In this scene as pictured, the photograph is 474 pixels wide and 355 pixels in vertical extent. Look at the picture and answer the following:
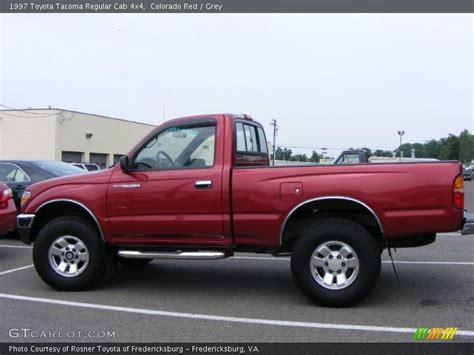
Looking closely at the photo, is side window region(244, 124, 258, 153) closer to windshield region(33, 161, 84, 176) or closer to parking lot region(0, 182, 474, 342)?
parking lot region(0, 182, 474, 342)

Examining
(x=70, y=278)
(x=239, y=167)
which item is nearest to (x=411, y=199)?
(x=239, y=167)

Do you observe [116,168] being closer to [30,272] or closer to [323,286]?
[30,272]

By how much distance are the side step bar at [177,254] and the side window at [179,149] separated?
0.97 metres

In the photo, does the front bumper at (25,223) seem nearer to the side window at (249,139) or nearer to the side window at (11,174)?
the side window at (249,139)

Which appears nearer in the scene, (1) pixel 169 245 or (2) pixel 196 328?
(2) pixel 196 328

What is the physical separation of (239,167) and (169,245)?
1221 millimetres

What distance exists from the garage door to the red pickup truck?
33.0 metres

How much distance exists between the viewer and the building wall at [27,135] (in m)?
36.6

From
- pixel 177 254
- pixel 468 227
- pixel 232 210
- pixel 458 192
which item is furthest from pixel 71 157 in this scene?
pixel 458 192

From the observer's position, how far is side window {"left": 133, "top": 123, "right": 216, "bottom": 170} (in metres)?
5.92

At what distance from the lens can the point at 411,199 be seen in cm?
520
